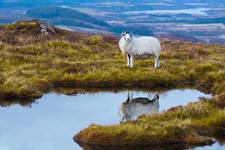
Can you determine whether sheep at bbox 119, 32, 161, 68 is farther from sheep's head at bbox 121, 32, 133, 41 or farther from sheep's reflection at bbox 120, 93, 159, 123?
sheep's reflection at bbox 120, 93, 159, 123

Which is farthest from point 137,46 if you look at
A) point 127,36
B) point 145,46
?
point 127,36

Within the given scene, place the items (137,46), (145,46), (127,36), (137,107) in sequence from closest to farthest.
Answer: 1. (137,107)
2. (127,36)
3. (137,46)
4. (145,46)

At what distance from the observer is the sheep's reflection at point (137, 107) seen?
29681mm

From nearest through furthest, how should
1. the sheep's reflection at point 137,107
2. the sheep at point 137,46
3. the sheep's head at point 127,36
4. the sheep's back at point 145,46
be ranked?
the sheep's reflection at point 137,107
the sheep's head at point 127,36
the sheep at point 137,46
the sheep's back at point 145,46

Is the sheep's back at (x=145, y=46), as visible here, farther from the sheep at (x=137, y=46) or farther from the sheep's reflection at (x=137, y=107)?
the sheep's reflection at (x=137, y=107)

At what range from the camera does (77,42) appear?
53812 millimetres

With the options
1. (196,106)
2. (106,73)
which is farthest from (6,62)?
(196,106)

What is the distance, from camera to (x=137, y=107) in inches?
1249

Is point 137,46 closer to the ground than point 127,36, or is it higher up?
closer to the ground

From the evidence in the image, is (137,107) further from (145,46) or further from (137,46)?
(145,46)

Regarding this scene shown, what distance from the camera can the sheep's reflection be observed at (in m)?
29.7

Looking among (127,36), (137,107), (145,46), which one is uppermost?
(127,36)

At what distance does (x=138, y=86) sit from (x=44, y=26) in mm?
23591

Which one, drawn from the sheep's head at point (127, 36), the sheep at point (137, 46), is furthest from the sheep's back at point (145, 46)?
the sheep's head at point (127, 36)
